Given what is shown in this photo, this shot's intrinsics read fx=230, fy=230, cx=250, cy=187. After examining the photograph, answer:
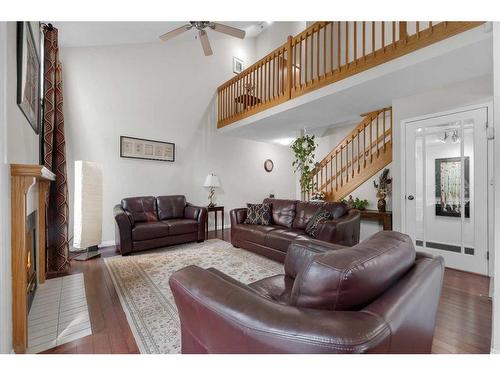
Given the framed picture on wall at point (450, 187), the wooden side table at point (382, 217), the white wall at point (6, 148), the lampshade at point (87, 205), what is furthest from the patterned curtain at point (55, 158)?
the framed picture on wall at point (450, 187)

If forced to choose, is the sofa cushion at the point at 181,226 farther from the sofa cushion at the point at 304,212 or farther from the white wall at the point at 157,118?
the sofa cushion at the point at 304,212

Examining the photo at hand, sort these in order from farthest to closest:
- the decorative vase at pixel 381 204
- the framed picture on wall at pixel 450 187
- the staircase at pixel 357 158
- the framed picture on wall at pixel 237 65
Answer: the framed picture on wall at pixel 237 65, the staircase at pixel 357 158, the decorative vase at pixel 381 204, the framed picture on wall at pixel 450 187

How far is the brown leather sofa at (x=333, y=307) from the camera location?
23.7 inches

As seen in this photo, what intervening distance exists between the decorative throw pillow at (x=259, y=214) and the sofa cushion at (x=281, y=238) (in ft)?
1.65

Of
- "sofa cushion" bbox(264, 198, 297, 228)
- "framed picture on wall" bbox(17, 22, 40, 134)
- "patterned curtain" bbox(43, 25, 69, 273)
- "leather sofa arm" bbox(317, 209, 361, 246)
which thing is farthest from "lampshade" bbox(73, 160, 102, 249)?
"leather sofa arm" bbox(317, 209, 361, 246)

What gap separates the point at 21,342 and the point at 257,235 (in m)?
2.38

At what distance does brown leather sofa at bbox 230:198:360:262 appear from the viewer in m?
2.78

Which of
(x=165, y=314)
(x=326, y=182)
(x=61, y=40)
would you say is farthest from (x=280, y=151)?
(x=165, y=314)

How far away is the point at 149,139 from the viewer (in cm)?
441

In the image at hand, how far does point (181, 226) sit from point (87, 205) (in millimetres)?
1324

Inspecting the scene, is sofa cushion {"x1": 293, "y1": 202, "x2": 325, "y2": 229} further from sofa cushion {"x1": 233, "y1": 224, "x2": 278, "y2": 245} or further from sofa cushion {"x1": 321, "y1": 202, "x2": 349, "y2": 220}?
sofa cushion {"x1": 233, "y1": 224, "x2": 278, "y2": 245}

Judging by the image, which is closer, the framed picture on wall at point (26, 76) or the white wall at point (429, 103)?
the framed picture on wall at point (26, 76)

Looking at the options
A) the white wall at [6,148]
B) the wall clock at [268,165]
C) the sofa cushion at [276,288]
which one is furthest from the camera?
the wall clock at [268,165]
